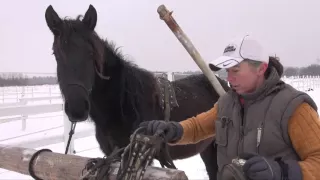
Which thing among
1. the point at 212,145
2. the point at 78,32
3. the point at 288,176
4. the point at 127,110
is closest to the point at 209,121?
the point at 288,176

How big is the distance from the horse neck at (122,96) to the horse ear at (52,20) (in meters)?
0.52

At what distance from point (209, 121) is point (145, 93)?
3.60ft

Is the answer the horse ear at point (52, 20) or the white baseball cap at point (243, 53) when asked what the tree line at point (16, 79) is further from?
the white baseball cap at point (243, 53)

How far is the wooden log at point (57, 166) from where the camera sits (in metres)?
1.43

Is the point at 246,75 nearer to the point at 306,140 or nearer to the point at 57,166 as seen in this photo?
A: the point at 306,140

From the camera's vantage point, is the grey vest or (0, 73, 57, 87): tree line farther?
(0, 73, 57, 87): tree line

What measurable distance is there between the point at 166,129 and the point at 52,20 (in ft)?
5.62

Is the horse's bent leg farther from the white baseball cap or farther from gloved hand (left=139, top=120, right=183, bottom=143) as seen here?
the white baseball cap

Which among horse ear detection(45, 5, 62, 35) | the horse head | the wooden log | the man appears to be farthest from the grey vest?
horse ear detection(45, 5, 62, 35)

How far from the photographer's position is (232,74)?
5.21ft

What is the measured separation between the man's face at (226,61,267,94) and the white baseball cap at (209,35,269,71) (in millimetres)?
37

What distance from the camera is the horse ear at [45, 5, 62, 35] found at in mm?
2744

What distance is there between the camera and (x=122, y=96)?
2.88 meters

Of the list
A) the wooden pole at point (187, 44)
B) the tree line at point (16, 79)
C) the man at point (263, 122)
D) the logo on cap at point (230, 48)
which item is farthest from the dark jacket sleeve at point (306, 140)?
the tree line at point (16, 79)
